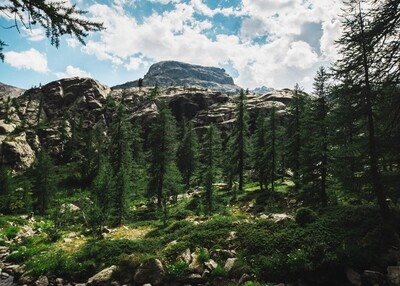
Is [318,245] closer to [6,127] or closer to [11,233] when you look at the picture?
[11,233]

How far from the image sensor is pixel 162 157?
41.4 metres

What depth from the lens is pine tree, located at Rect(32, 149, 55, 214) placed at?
47.4 metres

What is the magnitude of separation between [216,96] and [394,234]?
348 feet

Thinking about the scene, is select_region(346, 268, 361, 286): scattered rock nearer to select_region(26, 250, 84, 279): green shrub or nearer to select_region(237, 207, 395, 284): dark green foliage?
select_region(237, 207, 395, 284): dark green foliage

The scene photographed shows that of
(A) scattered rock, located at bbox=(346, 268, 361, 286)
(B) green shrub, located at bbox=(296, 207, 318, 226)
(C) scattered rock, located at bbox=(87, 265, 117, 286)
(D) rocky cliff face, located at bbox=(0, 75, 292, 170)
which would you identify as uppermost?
(D) rocky cliff face, located at bbox=(0, 75, 292, 170)

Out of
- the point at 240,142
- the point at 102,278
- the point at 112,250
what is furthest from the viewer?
the point at 240,142

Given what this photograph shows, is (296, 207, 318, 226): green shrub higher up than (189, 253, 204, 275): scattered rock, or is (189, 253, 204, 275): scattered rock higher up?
(296, 207, 318, 226): green shrub

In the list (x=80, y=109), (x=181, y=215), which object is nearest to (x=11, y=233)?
(x=181, y=215)

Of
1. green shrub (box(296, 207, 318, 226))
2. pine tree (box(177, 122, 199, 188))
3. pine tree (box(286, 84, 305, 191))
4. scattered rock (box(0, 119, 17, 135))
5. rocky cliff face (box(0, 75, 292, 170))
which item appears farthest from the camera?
rocky cliff face (box(0, 75, 292, 170))

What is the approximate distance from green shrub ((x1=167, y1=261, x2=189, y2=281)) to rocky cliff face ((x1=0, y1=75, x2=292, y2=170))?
81126mm

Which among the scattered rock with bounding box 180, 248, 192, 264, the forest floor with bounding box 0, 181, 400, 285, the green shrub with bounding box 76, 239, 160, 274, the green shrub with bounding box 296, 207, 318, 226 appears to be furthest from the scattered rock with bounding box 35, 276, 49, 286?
the green shrub with bounding box 296, 207, 318, 226

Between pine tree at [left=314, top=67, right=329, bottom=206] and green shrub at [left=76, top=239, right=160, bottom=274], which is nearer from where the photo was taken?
green shrub at [left=76, top=239, right=160, bottom=274]

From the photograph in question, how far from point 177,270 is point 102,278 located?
3849 mm

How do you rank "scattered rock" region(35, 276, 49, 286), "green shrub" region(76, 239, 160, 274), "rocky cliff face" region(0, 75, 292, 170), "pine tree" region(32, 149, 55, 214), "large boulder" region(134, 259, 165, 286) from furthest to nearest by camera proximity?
"rocky cliff face" region(0, 75, 292, 170), "pine tree" region(32, 149, 55, 214), "green shrub" region(76, 239, 160, 274), "scattered rock" region(35, 276, 49, 286), "large boulder" region(134, 259, 165, 286)
